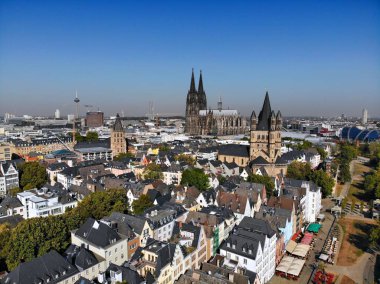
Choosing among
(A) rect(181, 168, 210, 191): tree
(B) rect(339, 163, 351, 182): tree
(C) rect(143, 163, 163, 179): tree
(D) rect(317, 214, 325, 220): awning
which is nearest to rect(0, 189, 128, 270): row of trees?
(A) rect(181, 168, 210, 191): tree

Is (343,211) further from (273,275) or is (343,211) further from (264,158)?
(273,275)

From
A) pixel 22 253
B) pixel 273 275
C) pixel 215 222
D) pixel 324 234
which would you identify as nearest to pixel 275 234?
pixel 273 275

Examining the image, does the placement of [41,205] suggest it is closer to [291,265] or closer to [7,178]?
[7,178]

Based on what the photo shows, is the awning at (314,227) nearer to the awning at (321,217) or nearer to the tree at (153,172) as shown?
the awning at (321,217)

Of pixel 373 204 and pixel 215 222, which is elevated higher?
pixel 215 222

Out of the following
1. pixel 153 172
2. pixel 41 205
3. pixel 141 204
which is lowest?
pixel 41 205

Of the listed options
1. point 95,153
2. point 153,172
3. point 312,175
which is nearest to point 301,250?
point 312,175

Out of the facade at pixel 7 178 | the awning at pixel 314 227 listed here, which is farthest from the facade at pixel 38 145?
the awning at pixel 314 227
